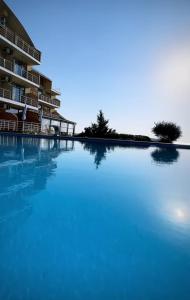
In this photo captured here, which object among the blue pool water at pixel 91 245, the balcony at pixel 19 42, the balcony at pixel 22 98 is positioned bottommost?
the blue pool water at pixel 91 245

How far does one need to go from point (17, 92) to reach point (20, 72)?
2.34m

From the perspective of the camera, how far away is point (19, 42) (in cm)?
2122

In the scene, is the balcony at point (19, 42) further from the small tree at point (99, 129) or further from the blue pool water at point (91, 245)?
the blue pool water at point (91, 245)

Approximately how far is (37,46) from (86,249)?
94.3 ft

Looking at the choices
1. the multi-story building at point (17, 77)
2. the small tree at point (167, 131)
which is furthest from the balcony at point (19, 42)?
the small tree at point (167, 131)

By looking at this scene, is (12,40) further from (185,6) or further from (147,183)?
(147,183)

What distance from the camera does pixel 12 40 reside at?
20172 mm

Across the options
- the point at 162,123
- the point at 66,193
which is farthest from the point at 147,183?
the point at 162,123

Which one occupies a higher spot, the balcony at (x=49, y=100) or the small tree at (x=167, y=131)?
the balcony at (x=49, y=100)

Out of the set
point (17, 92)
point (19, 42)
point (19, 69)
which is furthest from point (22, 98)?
point (19, 42)

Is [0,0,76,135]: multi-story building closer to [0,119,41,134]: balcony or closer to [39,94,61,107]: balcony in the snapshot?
[0,119,41,134]: balcony

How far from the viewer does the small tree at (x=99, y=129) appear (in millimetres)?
33022

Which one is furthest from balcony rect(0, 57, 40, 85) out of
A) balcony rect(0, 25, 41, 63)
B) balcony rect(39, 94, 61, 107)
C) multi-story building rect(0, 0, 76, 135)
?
balcony rect(39, 94, 61, 107)

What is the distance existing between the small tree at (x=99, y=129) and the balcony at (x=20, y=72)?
11.6 metres
